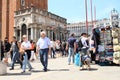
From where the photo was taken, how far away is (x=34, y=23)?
45.5 metres

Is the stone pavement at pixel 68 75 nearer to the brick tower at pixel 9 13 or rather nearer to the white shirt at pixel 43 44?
the white shirt at pixel 43 44

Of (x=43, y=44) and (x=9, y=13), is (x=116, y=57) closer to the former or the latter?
(x=43, y=44)

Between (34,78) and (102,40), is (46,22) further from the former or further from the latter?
(34,78)

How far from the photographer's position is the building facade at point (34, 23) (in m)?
45.8

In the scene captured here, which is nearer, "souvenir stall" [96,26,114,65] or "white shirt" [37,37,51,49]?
"white shirt" [37,37,51,49]

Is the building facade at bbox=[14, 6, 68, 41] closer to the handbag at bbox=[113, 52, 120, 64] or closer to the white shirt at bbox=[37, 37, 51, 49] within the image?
the handbag at bbox=[113, 52, 120, 64]

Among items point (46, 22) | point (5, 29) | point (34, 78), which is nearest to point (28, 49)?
A: point (34, 78)

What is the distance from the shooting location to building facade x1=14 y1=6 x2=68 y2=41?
150 feet

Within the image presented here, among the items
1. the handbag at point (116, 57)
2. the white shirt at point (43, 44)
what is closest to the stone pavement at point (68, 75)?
the white shirt at point (43, 44)

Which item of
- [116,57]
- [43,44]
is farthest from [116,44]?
[43,44]

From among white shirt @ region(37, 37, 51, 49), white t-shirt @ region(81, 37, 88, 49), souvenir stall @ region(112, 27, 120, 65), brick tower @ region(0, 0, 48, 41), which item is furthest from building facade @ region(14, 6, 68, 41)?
white t-shirt @ region(81, 37, 88, 49)

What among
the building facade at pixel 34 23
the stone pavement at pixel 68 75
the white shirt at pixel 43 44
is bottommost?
the stone pavement at pixel 68 75

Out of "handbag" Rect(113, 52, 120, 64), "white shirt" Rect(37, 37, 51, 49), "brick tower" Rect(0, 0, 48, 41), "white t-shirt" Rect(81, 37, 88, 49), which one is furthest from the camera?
"brick tower" Rect(0, 0, 48, 41)

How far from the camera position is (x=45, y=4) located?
64938 millimetres
